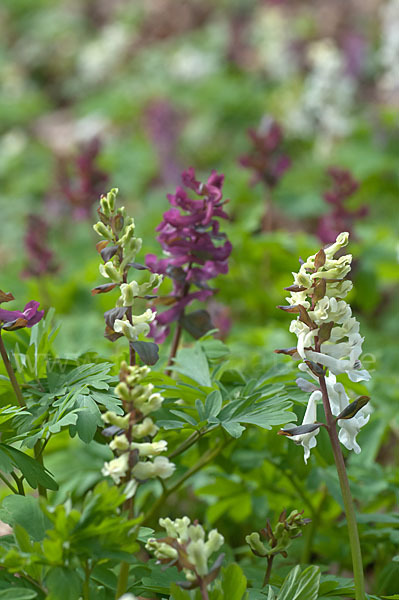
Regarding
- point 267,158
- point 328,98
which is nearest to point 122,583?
point 267,158

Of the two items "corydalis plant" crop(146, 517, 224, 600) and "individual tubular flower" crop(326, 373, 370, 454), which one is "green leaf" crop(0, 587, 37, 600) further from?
"individual tubular flower" crop(326, 373, 370, 454)

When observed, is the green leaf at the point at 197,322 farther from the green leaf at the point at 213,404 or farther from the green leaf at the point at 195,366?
the green leaf at the point at 213,404

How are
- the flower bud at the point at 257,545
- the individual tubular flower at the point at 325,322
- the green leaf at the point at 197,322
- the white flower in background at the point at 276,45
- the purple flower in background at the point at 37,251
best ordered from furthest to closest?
1. the white flower in background at the point at 276,45
2. the purple flower in background at the point at 37,251
3. the green leaf at the point at 197,322
4. the flower bud at the point at 257,545
5. the individual tubular flower at the point at 325,322

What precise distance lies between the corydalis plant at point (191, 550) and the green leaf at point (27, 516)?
8.0 inches

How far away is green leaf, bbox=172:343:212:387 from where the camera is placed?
4.66 ft

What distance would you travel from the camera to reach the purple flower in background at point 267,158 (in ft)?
9.50

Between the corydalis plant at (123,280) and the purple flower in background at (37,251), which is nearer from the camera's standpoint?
the corydalis plant at (123,280)

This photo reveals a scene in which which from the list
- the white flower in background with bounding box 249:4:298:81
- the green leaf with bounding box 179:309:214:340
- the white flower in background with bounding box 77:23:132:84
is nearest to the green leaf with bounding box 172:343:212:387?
the green leaf with bounding box 179:309:214:340

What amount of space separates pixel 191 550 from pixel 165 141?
4.55m

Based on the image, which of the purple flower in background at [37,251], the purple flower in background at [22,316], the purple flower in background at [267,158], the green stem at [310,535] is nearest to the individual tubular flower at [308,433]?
the purple flower in background at [22,316]

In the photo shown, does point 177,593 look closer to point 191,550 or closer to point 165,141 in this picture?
point 191,550

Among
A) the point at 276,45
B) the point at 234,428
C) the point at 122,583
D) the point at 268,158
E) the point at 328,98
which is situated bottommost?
the point at 122,583

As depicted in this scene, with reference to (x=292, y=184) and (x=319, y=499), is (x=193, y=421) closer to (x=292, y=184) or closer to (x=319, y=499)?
(x=319, y=499)

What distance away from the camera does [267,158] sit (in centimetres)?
296
